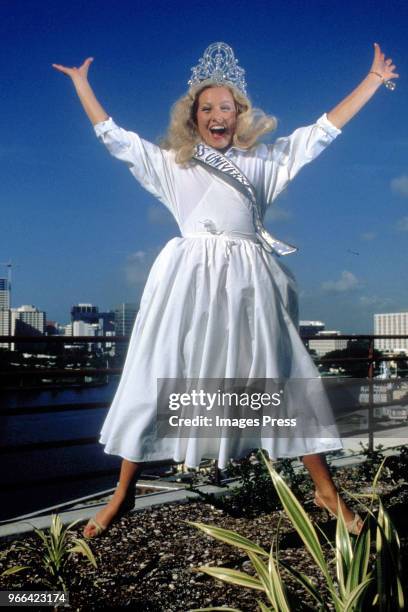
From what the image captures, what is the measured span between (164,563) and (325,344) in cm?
228

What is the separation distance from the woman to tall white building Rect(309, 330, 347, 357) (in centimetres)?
146

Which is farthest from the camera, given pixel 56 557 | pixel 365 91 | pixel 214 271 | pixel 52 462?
pixel 52 462

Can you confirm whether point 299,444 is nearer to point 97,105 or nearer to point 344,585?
point 344,585

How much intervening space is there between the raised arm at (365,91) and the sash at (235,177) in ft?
1.14

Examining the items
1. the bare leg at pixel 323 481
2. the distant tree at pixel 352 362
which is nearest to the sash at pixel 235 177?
the bare leg at pixel 323 481

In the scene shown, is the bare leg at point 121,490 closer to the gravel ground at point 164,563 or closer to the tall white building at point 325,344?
the gravel ground at point 164,563

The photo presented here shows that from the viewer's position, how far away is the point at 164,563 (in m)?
1.82

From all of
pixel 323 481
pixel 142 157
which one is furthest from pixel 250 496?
pixel 142 157

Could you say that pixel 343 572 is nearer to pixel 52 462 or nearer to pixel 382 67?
pixel 382 67

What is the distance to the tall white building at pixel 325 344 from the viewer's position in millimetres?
3358

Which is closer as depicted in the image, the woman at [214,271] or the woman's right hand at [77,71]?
the woman at [214,271]

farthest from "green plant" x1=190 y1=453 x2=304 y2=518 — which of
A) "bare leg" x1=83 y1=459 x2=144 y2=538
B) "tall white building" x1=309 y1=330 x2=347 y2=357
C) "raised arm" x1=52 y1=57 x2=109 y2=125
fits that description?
"raised arm" x1=52 y1=57 x2=109 y2=125

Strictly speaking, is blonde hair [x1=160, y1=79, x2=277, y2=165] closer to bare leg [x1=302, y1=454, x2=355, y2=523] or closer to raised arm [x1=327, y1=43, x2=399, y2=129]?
raised arm [x1=327, y1=43, x2=399, y2=129]

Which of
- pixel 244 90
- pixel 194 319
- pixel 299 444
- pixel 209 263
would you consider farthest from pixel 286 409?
pixel 244 90
